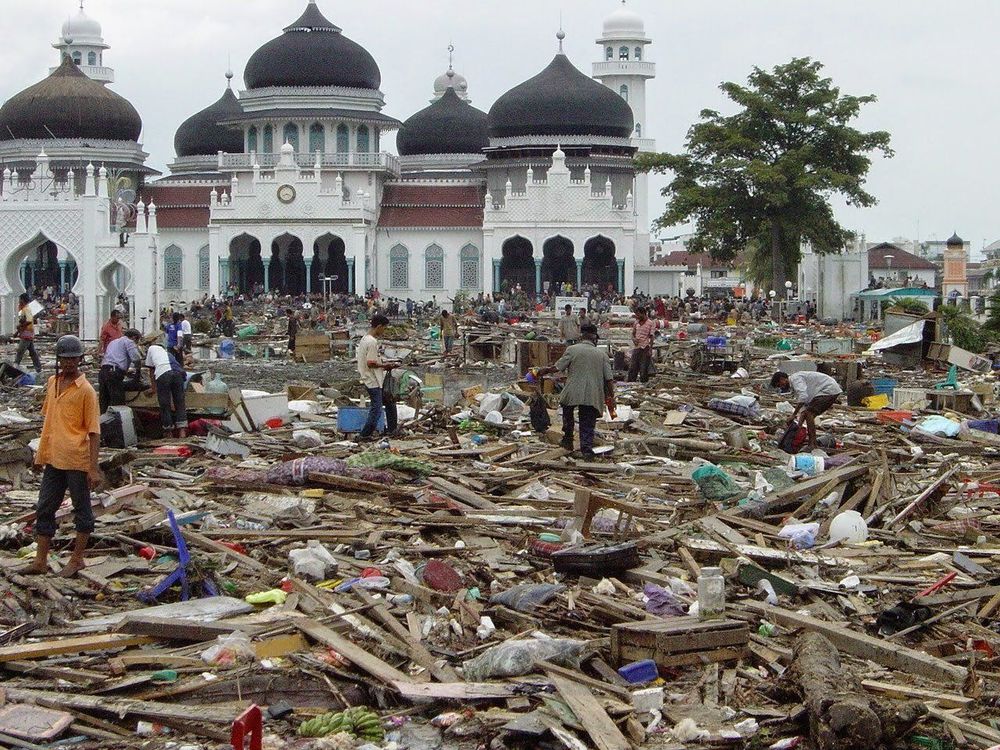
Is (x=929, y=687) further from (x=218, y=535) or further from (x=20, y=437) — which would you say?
(x=20, y=437)

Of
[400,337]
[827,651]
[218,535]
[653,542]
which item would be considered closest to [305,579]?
[218,535]

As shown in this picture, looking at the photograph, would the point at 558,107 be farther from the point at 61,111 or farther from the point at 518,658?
the point at 518,658

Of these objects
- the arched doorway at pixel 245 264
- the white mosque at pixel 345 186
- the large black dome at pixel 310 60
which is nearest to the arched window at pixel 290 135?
the white mosque at pixel 345 186

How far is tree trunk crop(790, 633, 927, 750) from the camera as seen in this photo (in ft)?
21.5

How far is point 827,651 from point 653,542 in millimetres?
2758

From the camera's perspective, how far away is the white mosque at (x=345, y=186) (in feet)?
196

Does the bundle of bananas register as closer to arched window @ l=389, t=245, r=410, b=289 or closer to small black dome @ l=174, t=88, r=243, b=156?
arched window @ l=389, t=245, r=410, b=289

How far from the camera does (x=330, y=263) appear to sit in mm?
62000

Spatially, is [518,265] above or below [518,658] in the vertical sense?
above

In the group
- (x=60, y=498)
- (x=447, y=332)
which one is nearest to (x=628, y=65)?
(x=447, y=332)

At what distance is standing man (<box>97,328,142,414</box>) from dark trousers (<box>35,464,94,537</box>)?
6.52 meters

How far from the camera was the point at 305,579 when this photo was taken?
30.7ft

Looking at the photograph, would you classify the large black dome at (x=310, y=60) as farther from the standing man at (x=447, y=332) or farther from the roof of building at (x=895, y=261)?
the standing man at (x=447, y=332)

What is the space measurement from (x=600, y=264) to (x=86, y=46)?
28834 millimetres
